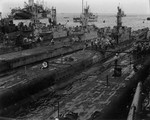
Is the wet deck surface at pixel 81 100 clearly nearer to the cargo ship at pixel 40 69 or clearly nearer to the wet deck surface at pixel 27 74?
the cargo ship at pixel 40 69

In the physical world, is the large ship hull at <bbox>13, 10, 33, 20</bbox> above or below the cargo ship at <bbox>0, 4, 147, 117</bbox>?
above

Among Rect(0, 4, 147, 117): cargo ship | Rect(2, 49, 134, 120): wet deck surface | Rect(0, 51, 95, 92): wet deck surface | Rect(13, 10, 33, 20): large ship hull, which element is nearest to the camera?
Rect(2, 49, 134, 120): wet deck surface

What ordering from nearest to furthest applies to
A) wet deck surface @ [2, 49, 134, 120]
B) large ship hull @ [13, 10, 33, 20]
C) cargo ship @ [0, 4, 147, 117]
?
1. wet deck surface @ [2, 49, 134, 120]
2. cargo ship @ [0, 4, 147, 117]
3. large ship hull @ [13, 10, 33, 20]

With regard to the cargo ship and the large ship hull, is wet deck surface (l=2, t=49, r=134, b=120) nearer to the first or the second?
the cargo ship

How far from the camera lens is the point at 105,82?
82.9 ft

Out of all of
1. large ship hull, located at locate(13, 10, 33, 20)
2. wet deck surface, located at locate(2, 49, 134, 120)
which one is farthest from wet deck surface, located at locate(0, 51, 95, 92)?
large ship hull, located at locate(13, 10, 33, 20)

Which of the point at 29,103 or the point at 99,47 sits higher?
the point at 99,47

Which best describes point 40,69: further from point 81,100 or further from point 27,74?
point 81,100

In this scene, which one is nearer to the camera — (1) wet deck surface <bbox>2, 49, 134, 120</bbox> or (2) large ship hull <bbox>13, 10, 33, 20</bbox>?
(1) wet deck surface <bbox>2, 49, 134, 120</bbox>

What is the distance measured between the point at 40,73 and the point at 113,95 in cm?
1006

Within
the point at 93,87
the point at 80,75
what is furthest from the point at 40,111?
the point at 80,75

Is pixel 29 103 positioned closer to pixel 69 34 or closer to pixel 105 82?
pixel 105 82

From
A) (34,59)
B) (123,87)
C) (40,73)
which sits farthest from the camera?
(34,59)

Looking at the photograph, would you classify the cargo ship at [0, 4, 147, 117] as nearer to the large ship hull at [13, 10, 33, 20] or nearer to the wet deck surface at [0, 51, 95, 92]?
the wet deck surface at [0, 51, 95, 92]
